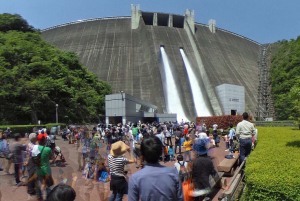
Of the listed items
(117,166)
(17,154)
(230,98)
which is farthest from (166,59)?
(117,166)

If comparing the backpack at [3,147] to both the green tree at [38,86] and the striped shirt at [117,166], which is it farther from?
the green tree at [38,86]

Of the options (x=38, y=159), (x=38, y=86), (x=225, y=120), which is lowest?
(x=38, y=159)

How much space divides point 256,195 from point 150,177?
7.96 ft

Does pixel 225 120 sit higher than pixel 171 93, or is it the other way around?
pixel 171 93

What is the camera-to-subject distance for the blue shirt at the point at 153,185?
3.03 meters

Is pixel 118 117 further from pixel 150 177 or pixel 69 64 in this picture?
pixel 150 177

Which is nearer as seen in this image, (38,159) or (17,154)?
(38,159)

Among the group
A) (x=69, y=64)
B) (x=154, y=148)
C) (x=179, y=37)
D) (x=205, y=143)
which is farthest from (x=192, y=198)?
(x=179, y=37)

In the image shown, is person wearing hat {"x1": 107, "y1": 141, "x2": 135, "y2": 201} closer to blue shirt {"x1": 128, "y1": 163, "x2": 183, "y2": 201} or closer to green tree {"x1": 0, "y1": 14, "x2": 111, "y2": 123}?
blue shirt {"x1": 128, "y1": 163, "x2": 183, "y2": 201}

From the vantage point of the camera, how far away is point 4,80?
1267 inches

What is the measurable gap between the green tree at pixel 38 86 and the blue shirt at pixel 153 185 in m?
30.3

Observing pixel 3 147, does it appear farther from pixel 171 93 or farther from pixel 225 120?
pixel 171 93

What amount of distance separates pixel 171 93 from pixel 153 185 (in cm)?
5040

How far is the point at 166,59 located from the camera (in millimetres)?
57281
